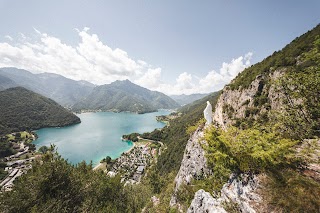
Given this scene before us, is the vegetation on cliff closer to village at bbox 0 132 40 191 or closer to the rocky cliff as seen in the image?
the rocky cliff

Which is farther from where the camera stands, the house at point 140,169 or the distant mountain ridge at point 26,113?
the distant mountain ridge at point 26,113

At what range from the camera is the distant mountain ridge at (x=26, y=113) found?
133 metres

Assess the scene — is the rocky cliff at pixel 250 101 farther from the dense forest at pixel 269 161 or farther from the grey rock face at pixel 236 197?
the grey rock face at pixel 236 197

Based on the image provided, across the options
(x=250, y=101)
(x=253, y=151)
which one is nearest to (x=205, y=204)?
(x=253, y=151)

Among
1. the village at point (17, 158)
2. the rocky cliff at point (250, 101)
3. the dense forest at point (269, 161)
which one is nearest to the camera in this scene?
the dense forest at point (269, 161)

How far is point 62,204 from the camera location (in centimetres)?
1186

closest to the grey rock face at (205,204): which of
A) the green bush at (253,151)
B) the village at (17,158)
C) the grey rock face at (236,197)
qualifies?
the grey rock face at (236,197)

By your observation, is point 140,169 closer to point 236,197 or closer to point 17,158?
point 17,158

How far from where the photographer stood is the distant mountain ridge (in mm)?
133375

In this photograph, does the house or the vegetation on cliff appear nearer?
the vegetation on cliff

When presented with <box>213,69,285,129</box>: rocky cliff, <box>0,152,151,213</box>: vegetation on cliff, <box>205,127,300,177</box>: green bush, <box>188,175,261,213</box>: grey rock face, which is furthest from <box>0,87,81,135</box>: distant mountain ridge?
<box>205,127,300,177</box>: green bush

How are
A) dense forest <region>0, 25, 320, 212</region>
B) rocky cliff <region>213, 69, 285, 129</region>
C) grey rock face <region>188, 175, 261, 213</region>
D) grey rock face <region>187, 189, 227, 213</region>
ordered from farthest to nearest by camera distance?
rocky cliff <region>213, 69, 285, 129</region> < grey rock face <region>187, 189, 227, 213</region> < grey rock face <region>188, 175, 261, 213</region> < dense forest <region>0, 25, 320, 212</region>

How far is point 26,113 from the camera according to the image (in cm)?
15625

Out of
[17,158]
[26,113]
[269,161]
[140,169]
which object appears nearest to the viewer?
[269,161]
